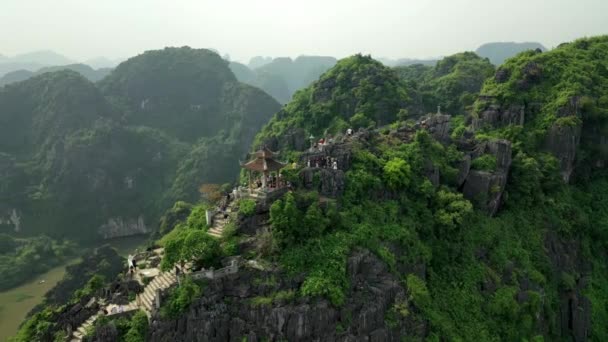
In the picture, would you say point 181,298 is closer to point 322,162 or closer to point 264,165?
point 264,165

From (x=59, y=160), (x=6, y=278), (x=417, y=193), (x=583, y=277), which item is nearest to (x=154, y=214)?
(x=59, y=160)

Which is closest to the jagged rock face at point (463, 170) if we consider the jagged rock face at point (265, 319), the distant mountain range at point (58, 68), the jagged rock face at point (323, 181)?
the jagged rock face at point (323, 181)

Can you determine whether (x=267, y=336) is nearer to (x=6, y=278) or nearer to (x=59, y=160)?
(x=6, y=278)

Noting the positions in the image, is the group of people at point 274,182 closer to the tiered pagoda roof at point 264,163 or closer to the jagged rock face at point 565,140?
the tiered pagoda roof at point 264,163

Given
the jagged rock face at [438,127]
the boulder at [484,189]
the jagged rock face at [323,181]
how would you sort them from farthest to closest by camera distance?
the jagged rock face at [438,127], the boulder at [484,189], the jagged rock face at [323,181]

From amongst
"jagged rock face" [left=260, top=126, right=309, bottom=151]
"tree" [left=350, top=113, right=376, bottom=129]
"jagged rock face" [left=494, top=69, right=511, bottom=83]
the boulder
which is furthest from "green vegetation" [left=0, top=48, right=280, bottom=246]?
the boulder

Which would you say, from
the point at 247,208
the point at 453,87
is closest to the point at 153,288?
the point at 247,208
